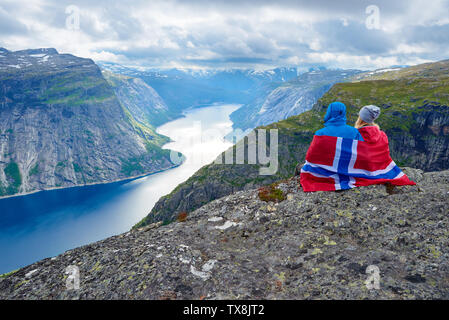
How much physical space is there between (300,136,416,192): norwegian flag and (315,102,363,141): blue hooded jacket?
207mm

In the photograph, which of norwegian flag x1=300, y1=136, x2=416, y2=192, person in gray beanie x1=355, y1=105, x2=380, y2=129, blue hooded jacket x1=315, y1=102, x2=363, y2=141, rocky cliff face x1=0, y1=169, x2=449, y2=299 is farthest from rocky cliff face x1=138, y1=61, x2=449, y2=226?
person in gray beanie x1=355, y1=105, x2=380, y2=129

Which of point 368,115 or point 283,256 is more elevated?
point 368,115

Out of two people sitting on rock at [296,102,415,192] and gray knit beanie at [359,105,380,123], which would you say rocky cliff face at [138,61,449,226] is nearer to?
two people sitting on rock at [296,102,415,192]

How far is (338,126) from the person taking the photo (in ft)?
39.4

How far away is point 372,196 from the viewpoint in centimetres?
1109

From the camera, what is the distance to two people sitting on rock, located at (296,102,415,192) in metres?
11.7

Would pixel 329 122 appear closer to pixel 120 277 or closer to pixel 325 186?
pixel 325 186

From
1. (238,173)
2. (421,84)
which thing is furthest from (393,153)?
(238,173)

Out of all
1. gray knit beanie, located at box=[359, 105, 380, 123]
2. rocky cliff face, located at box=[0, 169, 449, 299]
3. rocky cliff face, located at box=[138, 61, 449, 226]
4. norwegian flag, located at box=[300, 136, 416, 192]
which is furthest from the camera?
rocky cliff face, located at box=[138, 61, 449, 226]

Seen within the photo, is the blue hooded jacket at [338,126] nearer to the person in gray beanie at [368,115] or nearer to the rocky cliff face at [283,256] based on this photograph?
the person in gray beanie at [368,115]

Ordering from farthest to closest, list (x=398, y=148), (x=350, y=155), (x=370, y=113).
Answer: (x=398, y=148)
(x=370, y=113)
(x=350, y=155)

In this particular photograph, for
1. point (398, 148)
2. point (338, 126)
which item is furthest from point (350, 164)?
point (398, 148)

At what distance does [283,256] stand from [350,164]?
6011mm

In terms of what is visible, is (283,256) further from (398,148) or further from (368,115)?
(398,148)
